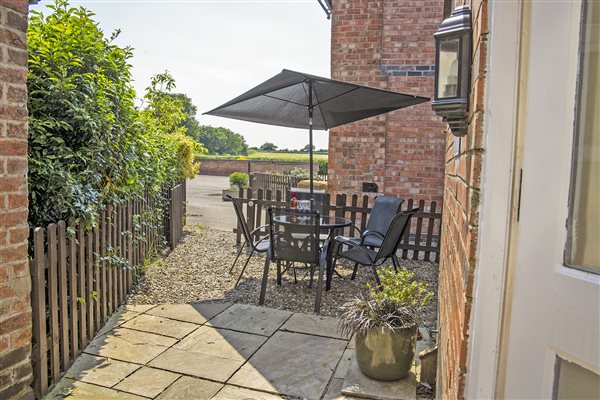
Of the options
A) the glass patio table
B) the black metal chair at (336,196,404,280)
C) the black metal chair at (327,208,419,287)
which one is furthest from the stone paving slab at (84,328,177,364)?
the black metal chair at (336,196,404,280)

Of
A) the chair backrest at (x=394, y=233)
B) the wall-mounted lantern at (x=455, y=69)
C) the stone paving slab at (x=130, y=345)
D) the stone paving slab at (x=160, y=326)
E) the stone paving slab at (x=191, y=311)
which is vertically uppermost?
the wall-mounted lantern at (x=455, y=69)

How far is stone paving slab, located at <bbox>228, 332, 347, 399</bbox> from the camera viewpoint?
2554 mm

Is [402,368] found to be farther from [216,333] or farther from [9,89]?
[9,89]

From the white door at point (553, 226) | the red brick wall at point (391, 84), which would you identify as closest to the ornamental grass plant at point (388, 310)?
the white door at point (553, 226)

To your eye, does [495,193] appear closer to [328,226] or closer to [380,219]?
[328,226]

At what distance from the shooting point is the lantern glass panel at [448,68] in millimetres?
1352

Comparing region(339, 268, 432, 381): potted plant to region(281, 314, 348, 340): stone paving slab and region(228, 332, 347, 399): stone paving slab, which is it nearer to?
region(228, 332, 347, 399): stone paving slab

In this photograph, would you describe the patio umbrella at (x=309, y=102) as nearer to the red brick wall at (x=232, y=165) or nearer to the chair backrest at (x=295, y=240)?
the chair backrest at (x=295, y=240)

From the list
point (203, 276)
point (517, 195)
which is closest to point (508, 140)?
point (517, 195)

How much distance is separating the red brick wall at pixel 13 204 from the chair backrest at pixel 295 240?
7.41 ft

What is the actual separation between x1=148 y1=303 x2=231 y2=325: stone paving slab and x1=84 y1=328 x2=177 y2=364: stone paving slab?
380 mm

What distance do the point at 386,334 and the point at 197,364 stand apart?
126 cm

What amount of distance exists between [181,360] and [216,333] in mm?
470

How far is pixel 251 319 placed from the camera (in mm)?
3594
